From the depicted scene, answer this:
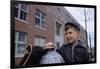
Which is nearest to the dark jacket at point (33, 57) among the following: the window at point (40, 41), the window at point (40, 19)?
the window at point (40, 41)

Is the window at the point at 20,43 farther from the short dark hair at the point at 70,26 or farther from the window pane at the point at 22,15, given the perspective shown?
the short dark hair at the point at 70,26

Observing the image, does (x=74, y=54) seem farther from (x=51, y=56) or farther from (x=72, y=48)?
(x=51, y=56)

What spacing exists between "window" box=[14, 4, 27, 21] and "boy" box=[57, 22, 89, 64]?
22.1 inches

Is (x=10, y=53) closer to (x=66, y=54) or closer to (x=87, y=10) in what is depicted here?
(x=66, y=54)

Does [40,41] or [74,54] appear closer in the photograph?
[40,41]

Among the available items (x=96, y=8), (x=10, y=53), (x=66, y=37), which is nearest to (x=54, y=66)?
(x=66, y=37)

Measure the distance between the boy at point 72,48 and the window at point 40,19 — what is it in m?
0.30

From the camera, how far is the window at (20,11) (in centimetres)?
206

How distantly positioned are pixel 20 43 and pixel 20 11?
0.38 meters

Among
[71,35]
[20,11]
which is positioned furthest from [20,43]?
[71,35]

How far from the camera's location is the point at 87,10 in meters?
2.36

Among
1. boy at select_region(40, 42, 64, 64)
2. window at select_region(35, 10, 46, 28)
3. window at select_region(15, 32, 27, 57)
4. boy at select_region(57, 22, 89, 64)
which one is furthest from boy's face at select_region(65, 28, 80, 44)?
window at select_region(15, 32, 27, 57)

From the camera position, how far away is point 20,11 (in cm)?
208

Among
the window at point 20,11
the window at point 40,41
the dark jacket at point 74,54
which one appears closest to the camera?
the window at point 20,11
